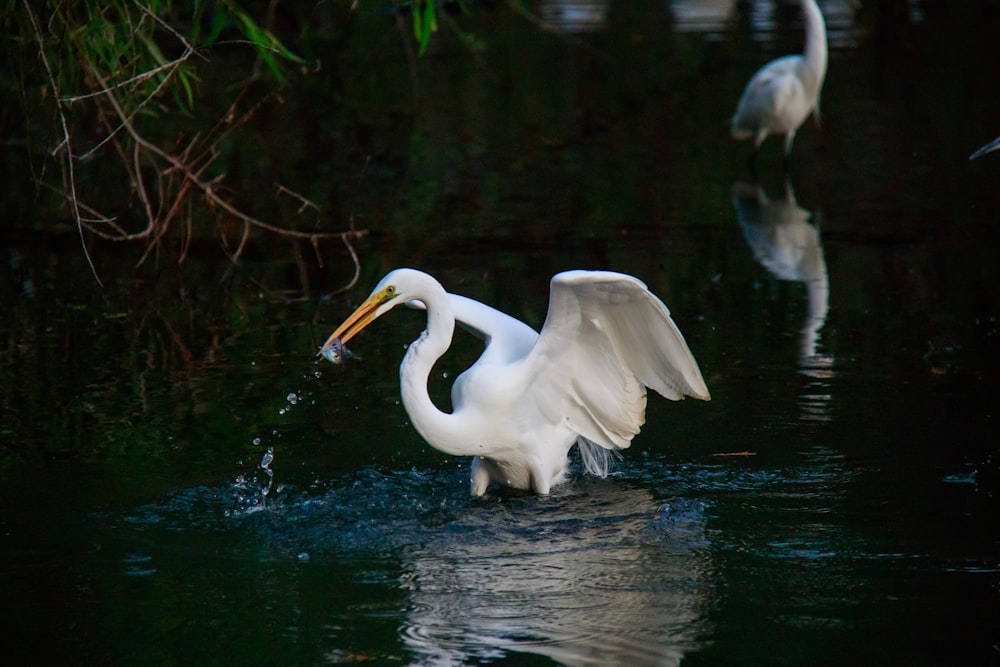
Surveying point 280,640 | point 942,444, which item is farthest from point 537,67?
point 280,640

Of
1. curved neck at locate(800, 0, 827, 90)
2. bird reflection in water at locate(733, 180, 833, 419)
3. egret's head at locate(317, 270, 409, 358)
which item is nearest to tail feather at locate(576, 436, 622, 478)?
bird reflection in water at locate(733, 180, 833, 419)

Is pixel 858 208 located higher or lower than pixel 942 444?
higher

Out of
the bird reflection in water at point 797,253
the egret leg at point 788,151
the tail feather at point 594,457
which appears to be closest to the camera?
the tail feather at point 594,457

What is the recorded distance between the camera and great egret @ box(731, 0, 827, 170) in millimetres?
11312

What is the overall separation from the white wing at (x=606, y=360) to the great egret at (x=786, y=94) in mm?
6603

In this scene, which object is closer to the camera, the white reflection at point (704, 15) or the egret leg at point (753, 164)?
the egret leg at point (753, 164)

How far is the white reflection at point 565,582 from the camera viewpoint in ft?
12.5

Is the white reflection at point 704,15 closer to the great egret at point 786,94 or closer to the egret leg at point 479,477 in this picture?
the great egret at point 786,94

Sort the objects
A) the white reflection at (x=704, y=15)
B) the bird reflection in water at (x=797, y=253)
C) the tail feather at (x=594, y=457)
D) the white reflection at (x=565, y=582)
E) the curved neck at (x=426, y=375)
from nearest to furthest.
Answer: the white reflection at (x=565, y=582) < the curved neck at (x=426, y=375) < the tail feather at (x=594, y=457) < the bird reflection in water at (x=797, y=253) < the white reflection at (x=704, y=15)

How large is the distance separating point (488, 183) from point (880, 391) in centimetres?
531

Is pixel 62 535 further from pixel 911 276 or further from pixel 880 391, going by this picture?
pixel 911 276

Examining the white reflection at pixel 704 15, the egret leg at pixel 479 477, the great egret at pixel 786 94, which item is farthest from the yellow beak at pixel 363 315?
the white reflection at pixel 704 15

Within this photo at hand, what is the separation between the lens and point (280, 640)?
388 cm

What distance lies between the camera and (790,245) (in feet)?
29.5
